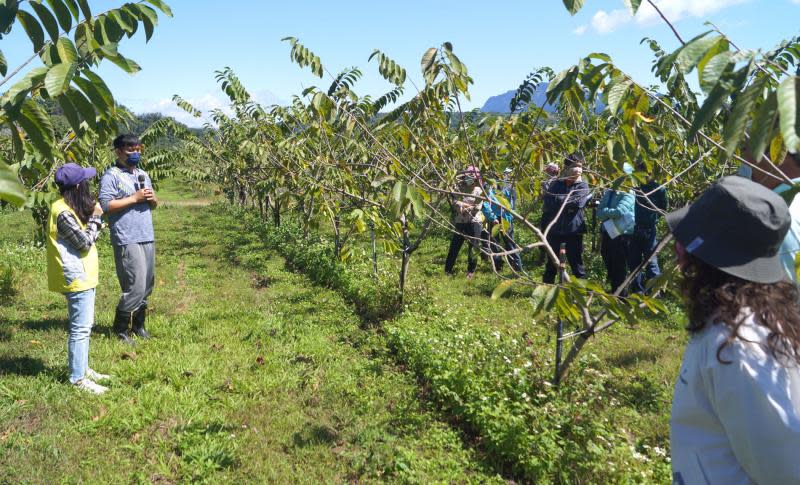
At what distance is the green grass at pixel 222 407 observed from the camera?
3.31 meters

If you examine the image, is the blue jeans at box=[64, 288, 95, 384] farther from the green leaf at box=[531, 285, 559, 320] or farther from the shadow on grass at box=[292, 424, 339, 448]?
the green leaf at box=[531, 285, 559, 320]

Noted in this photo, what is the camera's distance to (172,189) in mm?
Result: 38062

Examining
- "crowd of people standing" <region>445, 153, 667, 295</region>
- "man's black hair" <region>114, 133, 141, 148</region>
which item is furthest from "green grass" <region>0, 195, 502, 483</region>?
"crowd of people standing" <region>445, 153, 667, 295</region>

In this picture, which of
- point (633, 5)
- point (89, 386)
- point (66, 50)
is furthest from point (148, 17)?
point (89, 386)

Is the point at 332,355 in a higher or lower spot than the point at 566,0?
lower

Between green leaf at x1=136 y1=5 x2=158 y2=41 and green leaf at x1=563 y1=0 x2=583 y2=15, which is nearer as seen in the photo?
green leaf at x1=563 y1=0 x2=583 y2=15

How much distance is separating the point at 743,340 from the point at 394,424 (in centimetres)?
298

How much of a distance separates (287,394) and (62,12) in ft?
10.5

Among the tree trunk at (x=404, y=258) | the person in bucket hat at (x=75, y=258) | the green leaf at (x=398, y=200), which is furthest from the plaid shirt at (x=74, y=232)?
the tree trunk at (x=404, y=258)

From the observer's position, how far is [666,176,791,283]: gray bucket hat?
1367mm

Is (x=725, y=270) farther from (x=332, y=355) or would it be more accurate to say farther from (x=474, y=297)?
(x=474, y=297)

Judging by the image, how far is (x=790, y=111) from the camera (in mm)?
1128

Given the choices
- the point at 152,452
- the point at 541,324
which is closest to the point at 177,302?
the point at 152,452

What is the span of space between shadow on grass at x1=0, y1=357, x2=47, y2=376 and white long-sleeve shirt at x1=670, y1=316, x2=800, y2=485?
4749mm
